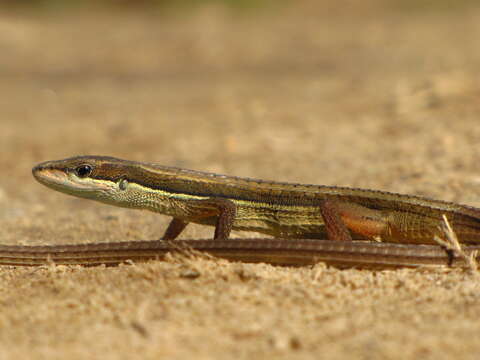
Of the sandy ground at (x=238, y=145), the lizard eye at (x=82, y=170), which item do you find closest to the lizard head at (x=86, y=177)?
the lizard eye at (x=82, y=170)

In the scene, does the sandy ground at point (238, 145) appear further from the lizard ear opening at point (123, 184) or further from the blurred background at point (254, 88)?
the lizard ear opening at point (123, 184)

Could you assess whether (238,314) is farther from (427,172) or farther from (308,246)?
(427,172)

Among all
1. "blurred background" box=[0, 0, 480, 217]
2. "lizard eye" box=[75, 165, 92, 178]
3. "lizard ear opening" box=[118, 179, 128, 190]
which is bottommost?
"lizard ear opening" box=[118, 179, 128, 190]

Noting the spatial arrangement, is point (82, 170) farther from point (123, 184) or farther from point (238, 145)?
point (238, 145)

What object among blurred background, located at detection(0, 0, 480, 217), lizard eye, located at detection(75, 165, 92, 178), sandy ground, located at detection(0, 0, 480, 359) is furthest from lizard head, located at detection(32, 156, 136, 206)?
blurred background, located at detection(0, 0, 480, 217)

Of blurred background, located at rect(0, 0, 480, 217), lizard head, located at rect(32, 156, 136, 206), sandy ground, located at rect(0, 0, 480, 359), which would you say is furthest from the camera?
blurred background, located at rect(0, 0, 480, 217)

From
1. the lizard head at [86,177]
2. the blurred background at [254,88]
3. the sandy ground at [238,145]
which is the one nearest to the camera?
the sandy ground at [238,145]

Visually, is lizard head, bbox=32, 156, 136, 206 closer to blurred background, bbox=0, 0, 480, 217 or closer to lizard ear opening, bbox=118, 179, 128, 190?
lizard ear opening, bbox=118, 179, 128, 190

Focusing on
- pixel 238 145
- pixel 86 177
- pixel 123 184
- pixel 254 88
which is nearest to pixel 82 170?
pixel 86 177

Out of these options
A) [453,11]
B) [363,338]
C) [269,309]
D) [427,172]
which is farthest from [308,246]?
[453,11]
